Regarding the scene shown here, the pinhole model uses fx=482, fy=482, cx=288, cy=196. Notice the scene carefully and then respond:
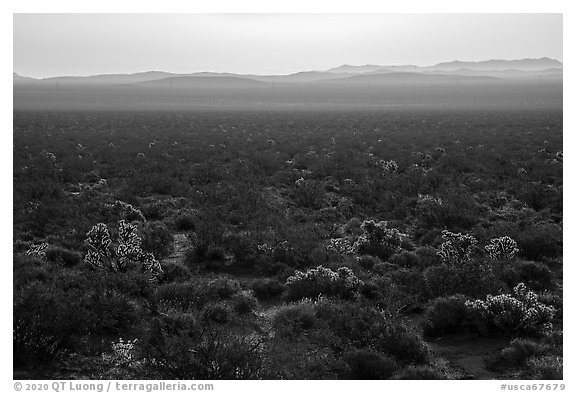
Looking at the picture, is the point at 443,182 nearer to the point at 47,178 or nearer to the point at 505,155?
the point at 505,155

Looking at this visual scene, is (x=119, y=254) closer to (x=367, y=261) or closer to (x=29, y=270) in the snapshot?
(x=29, y=270)

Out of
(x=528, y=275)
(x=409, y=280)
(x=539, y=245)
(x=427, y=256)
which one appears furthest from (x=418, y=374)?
(x=539, y=245)

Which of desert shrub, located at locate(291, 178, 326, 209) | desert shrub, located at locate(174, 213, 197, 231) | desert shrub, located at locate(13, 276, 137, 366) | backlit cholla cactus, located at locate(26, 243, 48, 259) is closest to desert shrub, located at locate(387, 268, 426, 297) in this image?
desert shrub, located at locate(13, 276, 137, 366)

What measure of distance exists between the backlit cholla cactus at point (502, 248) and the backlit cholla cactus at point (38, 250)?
28.4 feet

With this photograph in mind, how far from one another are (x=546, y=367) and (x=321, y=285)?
3447 millimetres

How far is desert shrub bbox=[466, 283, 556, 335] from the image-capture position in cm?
646

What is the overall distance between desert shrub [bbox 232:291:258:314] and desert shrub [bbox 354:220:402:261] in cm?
326

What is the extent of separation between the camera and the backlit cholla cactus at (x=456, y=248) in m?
9.29

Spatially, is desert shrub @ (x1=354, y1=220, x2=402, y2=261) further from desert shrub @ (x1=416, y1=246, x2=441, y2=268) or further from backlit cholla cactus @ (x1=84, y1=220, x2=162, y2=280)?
backlit cholla cactus @ (x1=84, y1=220, x2=162, y2=280)

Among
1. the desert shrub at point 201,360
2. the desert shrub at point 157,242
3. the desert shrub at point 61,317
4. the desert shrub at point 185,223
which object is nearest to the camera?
the desert shrub at point 201,360

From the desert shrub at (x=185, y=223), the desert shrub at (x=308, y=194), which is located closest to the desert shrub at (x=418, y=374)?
the desert shrub at (x=185, y=223)

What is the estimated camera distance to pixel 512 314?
6527mm

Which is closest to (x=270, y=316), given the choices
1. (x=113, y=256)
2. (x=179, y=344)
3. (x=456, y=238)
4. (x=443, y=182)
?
(x=179, y=344)

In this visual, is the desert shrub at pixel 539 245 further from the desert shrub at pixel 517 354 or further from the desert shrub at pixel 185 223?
the desert shrub at pixel 185 223
